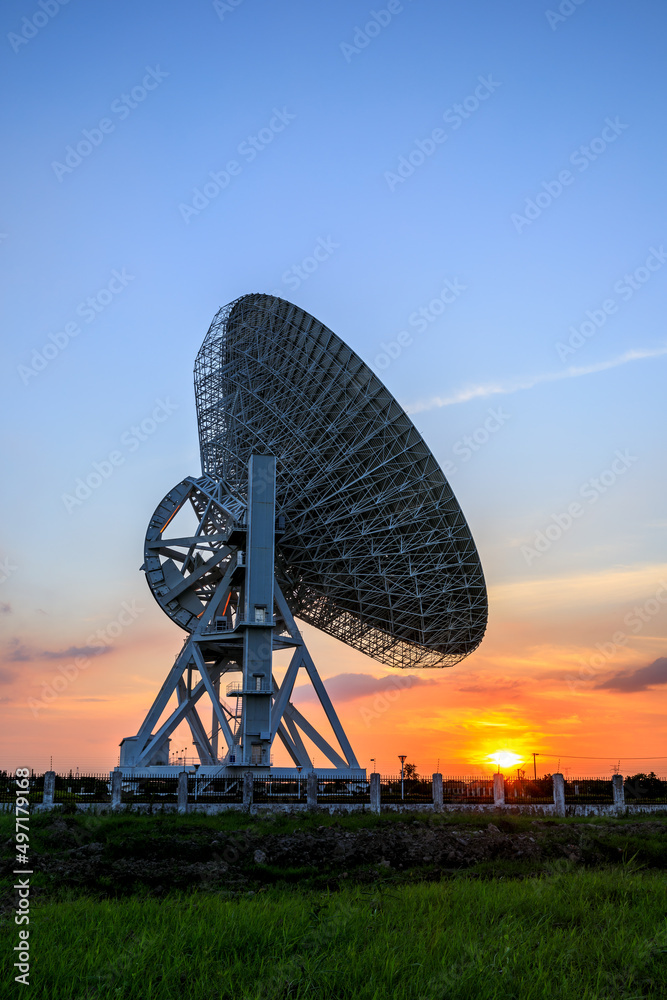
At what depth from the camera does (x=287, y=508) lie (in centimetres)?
3888

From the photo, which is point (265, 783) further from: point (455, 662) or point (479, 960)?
point (479, 960)

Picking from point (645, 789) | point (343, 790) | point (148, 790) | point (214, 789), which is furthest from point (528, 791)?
point (148, 790)

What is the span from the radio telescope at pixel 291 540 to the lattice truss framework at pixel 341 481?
2.8 inches

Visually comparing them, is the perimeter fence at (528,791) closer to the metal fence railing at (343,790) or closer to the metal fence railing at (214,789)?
the metal fence railing at (343,790)

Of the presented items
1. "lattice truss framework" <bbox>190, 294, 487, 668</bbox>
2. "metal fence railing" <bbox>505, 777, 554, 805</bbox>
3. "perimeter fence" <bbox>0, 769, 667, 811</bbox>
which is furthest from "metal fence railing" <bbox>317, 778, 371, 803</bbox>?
"lattice truss framework" <bbox>190, 294, 487, 668</bbox>

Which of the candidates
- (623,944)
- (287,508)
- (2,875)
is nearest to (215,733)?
(287,508)

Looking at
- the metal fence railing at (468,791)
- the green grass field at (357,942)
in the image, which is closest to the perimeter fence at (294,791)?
the metal fence railing at (468,791)

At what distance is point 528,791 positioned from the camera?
41812 mm

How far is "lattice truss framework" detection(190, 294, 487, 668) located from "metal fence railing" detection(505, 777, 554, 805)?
21.4ft

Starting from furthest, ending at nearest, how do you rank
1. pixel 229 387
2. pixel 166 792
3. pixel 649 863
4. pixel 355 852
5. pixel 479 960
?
pixel 229 387 → pixel 166 792 → pixel 649 863 → pixel 355 852 → pixel 479 960

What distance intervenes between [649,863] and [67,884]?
13.5m

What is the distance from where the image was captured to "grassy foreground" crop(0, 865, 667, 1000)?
8625mm

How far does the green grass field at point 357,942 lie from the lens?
28.3ft

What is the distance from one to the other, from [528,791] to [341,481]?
17898mm
